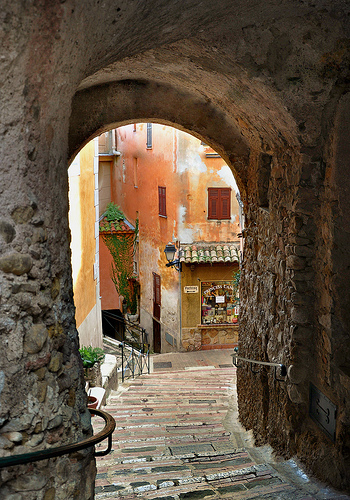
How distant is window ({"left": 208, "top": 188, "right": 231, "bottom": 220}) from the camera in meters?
16.5

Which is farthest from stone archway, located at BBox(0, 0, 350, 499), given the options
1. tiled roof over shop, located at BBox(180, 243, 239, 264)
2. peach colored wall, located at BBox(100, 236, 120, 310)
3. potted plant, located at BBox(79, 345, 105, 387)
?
peach colored wall, located at BBox(100, 236, 120, 310)

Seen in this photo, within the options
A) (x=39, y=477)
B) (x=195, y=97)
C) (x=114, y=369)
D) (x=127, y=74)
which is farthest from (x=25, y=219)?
(x=114, y=369)

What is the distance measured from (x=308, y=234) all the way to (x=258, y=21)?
2.01 meters

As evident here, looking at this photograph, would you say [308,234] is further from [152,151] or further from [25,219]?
[152,151]

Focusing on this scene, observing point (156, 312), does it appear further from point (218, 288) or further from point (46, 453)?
point (46, 453)

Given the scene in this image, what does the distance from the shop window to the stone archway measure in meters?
8.64

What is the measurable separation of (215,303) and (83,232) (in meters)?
7.16

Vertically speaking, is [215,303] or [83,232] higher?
[83,232]

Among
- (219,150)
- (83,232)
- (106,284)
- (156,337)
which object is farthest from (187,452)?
(106,284)

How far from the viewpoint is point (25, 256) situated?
2.25 metres

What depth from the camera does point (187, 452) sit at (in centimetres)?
625

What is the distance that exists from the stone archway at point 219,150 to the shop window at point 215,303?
8.64 metres

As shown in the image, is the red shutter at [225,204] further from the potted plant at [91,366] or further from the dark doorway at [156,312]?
the potted plant at [91,366]

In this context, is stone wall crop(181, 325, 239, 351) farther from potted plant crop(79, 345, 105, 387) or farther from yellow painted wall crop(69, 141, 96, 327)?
potted plant crop(79, 345, 105, 387)
